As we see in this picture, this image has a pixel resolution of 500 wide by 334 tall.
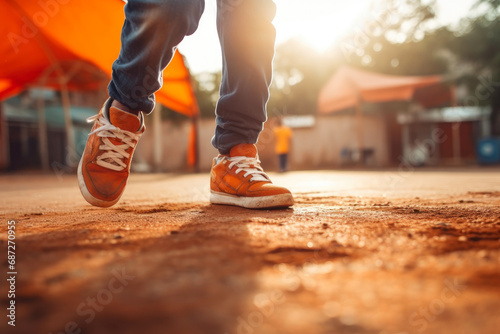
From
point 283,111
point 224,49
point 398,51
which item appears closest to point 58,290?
point 224,49

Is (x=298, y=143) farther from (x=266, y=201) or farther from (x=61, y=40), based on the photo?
(x=266, y=201)

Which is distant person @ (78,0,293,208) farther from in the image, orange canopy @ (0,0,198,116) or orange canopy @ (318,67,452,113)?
orange canopy @ (318,67,452,113)

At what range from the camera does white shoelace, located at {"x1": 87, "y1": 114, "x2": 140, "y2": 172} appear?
1.00m

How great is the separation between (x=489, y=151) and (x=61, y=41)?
812 cm

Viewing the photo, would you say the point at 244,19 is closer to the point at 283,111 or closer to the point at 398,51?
the point at 283,111

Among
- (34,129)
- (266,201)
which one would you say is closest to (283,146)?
(266,201)

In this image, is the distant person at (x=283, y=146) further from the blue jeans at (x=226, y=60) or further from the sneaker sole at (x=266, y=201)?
the sneaker sole at (x=266, y=201)

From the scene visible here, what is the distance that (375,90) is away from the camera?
298 inches

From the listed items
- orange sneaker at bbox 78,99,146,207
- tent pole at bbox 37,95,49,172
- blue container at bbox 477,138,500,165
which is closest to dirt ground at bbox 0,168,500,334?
orange sneaker at bbox 78,99,146,207

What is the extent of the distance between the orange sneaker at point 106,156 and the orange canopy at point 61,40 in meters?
3.35

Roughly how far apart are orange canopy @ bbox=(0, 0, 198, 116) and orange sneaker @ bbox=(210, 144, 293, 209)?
3.32 m

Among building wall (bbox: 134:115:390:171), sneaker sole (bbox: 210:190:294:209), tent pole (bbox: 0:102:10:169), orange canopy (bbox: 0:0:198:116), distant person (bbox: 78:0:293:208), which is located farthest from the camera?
building wall (bbox: 134:115:390:171)

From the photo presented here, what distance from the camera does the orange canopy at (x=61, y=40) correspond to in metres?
4.29

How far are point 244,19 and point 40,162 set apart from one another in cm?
977
